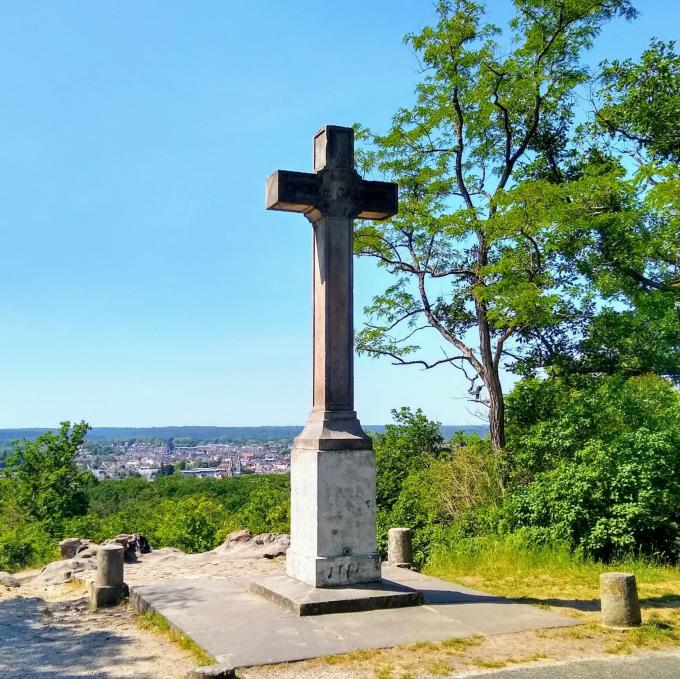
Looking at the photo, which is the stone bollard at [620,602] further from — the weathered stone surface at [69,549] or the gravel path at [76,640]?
the weathered stone surface at [69,549]

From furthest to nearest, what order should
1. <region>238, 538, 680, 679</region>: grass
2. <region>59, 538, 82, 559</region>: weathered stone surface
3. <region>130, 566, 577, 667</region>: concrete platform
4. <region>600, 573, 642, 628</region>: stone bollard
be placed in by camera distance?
<region>59, 538, 82, 559</region>: weathered stone surface → <region>600, 573, 642, 628</region>: stone bollard → <region>130, 566, 577, 667</region>: concrete platform → <region>238, 538, 680, 679</region>: grass

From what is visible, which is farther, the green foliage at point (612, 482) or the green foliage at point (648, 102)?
the green foliage at point (648, 102)

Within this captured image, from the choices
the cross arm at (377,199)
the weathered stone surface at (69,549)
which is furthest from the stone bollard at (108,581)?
the weathered stone surface at (69,549)

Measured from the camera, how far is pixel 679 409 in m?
11.5

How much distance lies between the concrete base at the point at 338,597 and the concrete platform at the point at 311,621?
7 cm

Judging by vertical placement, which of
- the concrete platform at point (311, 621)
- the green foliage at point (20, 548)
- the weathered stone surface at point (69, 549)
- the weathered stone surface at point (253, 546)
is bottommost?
the green foliage at point (20, 548)

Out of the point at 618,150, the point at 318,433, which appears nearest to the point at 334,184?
the point at 318,433

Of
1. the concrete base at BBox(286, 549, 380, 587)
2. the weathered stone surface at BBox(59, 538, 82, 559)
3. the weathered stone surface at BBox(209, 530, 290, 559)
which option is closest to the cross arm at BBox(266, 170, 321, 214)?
the concrete base at BBox(286, 549, 380, 587)

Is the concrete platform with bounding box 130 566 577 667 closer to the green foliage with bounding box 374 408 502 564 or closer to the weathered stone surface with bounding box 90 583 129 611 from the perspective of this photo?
the weathered stone surface with bounding box 90 583 129 611

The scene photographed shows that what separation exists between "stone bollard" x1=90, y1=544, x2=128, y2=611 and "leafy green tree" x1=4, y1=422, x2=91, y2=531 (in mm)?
22595

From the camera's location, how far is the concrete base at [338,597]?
617 centimetres

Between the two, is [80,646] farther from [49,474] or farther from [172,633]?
[49,474]

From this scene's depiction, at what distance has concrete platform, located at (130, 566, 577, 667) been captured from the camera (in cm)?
527

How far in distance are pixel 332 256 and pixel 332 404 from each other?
1.55 m
